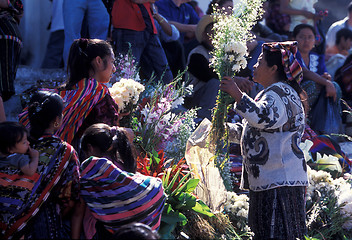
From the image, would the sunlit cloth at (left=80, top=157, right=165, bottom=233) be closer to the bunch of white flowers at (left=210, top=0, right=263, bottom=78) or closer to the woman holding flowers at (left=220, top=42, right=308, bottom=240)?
the woman holding flowers at (left=220, top=42, right=308, bottom=240)

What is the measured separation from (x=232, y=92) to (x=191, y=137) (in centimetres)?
79

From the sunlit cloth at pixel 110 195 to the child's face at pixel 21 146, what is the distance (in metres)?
0.38

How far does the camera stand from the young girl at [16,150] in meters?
3.01

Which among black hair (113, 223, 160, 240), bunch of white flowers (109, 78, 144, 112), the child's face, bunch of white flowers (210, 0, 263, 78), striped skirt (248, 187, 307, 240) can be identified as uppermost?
bunch of white flowers (210, 0, 263, 78)

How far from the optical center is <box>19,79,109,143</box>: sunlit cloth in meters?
3.88

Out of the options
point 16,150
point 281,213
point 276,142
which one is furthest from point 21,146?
point 281,213

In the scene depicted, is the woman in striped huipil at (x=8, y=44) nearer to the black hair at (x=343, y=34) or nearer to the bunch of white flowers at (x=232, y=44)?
the bunch of white flowers at (x=232, y=44)

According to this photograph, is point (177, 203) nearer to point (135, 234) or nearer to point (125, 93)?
point (125, 93)

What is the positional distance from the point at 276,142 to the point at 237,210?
91 centimetres

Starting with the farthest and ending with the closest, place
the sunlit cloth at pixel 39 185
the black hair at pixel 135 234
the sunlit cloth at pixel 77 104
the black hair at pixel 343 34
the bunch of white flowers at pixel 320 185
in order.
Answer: the black hair at pixel 343 34 → the bunch of white flowers at pixel 320 185 → the sunlit cloth at pixel 77 104 → the sunlit cloth at pixel 39 185 → the black hair at pixel 135 234

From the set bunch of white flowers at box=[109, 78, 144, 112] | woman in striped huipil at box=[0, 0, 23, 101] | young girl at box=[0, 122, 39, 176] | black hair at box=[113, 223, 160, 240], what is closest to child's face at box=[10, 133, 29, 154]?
young girl at box=[0, 122, 39, 176]

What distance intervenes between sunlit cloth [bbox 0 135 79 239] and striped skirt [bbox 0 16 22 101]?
241 centimetres

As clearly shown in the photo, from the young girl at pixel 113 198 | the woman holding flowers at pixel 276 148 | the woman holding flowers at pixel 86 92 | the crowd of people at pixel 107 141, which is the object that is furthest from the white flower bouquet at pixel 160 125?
the young girl at pixel 113 198

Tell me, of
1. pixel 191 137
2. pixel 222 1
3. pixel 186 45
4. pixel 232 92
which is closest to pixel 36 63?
pixel 186 45
